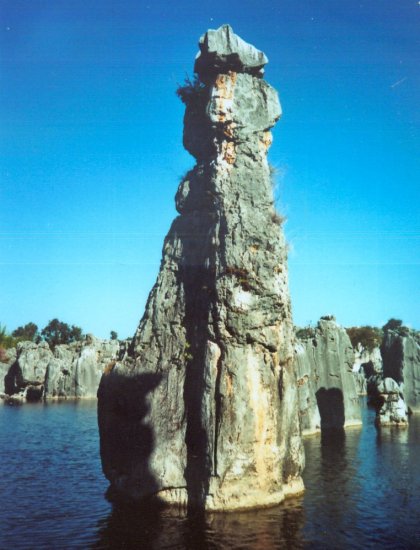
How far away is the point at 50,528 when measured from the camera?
690 inches

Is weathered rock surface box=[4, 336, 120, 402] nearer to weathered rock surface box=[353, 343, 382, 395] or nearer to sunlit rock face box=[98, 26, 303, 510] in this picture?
weathered rock surface box=[353, 343, 382, 395]

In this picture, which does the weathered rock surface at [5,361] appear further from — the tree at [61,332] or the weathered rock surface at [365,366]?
the weathered rock surface at [365,366]

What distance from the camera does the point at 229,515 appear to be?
1753 cm

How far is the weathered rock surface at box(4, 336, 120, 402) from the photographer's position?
237 ft

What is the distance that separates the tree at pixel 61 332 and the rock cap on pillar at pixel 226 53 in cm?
10523

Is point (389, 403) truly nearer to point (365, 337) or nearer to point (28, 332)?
point (365, 337)

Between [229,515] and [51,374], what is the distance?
58.9 m

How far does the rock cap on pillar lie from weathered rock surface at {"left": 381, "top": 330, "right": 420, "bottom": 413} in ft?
124

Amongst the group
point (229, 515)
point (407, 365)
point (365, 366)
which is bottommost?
point (229, 515)

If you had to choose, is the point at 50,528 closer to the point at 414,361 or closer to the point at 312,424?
A: the point at 312,424

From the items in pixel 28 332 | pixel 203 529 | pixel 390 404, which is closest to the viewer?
pixel 203 529

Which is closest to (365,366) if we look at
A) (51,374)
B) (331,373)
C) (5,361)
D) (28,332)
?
(331,373)

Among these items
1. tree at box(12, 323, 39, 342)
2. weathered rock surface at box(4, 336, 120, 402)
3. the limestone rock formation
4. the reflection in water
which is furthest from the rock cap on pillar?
tree at box(12, 323, 39, 342)

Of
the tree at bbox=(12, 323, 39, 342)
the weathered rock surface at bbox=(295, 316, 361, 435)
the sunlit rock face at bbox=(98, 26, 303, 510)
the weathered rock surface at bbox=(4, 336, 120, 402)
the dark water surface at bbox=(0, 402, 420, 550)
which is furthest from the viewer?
the tree at bbox=(12, 323, 39, 342)
